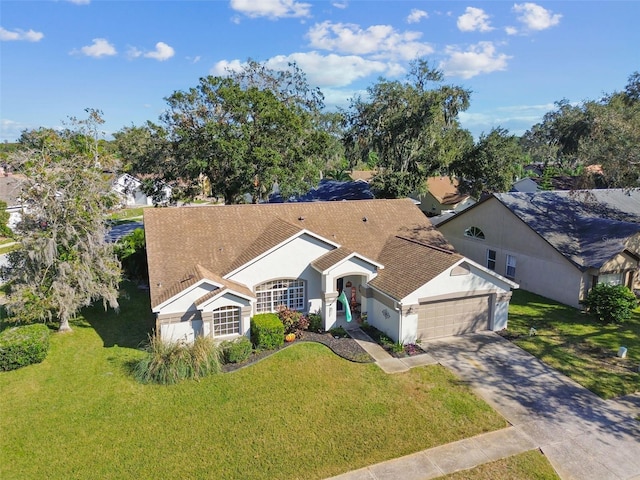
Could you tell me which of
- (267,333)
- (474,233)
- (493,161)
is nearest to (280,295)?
(267,333)

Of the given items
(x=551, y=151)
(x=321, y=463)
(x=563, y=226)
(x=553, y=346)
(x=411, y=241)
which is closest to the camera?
(x=321, y=463)

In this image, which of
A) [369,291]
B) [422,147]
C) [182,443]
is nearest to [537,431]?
[369,291]

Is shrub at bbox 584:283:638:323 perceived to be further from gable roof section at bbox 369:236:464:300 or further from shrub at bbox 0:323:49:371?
shrub at bbox 0:323:49:371

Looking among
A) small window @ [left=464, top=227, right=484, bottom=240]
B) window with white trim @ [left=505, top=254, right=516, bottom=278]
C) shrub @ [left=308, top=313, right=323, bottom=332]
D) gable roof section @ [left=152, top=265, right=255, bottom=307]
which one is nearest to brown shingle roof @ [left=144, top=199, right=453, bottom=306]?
gable roof section @ [left=152, top=265, right=255, bottom=307]

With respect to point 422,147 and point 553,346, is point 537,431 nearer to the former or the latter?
point 553,346

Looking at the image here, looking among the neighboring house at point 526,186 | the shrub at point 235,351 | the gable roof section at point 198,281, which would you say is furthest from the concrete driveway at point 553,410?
the neighboring house at point 526,186

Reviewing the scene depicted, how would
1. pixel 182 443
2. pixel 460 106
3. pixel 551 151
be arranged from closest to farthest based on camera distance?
pixel 182 443
pixel 460 106
pixel 551 151

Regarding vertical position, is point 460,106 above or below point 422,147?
above
